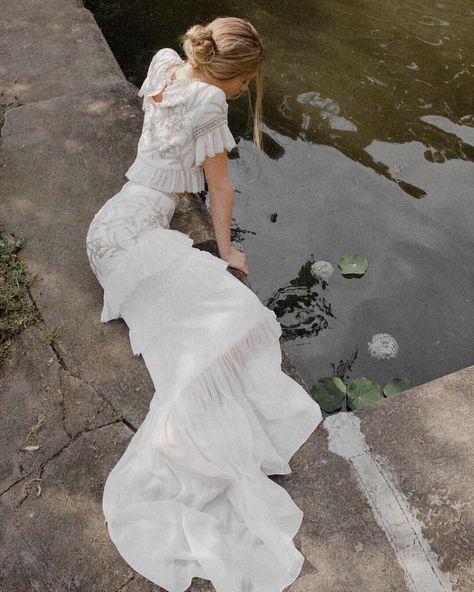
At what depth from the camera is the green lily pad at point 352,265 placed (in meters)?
2.93

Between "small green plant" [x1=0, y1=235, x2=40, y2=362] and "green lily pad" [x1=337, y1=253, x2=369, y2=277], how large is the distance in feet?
4.74

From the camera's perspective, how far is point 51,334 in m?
2.23

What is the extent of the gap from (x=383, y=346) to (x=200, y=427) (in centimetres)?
117

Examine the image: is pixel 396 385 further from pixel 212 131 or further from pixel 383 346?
pixel 212 131

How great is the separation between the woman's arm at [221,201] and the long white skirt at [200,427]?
0.59 feet

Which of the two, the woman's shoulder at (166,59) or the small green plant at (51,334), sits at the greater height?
the woman's shoulder at (166,59)

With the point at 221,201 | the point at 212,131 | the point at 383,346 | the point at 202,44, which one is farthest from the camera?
the point at 383,346

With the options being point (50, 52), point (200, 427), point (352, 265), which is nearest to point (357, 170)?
point (352, 265)

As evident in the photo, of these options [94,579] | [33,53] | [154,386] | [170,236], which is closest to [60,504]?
[94,579]

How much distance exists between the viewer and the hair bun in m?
2.03

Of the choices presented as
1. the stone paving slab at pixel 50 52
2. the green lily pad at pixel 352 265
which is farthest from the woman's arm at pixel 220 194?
the stone paving slab at pixel 50 52

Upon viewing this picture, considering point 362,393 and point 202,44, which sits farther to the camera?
point 362,393

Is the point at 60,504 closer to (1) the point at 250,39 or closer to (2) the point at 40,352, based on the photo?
(2) the point at 40,352

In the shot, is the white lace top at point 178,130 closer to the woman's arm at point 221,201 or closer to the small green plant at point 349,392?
the woman's arm at point 221,201
